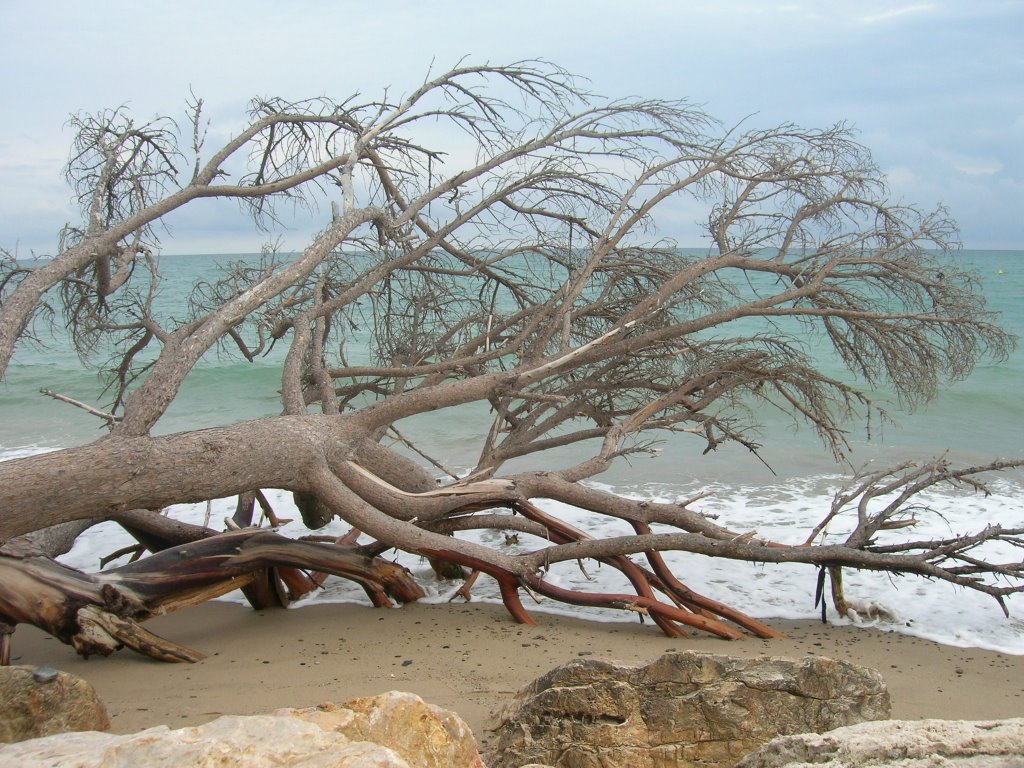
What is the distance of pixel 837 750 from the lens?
2.04 m

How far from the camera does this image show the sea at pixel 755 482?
5918 mm

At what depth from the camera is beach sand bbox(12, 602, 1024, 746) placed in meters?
4.00

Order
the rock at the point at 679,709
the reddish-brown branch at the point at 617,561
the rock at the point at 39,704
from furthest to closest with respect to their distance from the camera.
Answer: the reddish-brown branch at the point at 617,561, the rock at the point at 39,704, the rock at the point at 679,709

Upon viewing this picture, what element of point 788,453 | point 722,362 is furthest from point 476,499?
point 788,453

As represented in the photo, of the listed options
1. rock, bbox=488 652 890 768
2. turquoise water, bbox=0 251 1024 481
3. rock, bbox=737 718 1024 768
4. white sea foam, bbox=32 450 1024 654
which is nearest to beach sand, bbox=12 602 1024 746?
white sea foam, bbox=32 450 1024 654

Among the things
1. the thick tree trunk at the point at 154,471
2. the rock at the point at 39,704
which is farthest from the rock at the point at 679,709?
the thick tree trunk at the point at 154,471

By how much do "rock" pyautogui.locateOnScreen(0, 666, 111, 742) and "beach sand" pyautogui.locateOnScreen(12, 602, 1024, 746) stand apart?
1.37ft

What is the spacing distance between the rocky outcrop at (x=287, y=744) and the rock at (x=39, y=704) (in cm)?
103

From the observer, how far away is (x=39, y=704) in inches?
121

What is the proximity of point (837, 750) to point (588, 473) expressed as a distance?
12.9 feet

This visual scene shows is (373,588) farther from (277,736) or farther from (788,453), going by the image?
(788,453)

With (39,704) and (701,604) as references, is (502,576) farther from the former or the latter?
(39,704)

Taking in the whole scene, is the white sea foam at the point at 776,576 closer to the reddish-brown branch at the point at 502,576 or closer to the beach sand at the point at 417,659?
the beach sand at the point at 417,659

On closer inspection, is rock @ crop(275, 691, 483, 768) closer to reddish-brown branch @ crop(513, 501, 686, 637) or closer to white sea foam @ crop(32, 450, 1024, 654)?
reddish-brown branch @ crop(513, 501, 686, 637)
